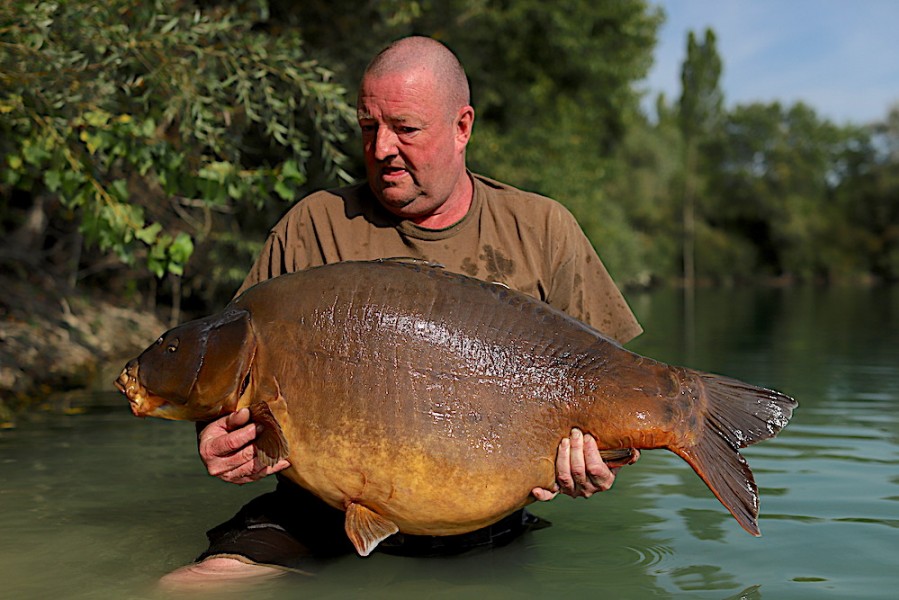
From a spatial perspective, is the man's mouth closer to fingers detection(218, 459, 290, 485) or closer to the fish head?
the fish head

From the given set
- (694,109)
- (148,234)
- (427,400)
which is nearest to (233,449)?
(427,400)

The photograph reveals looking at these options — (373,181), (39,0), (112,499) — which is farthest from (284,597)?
(39,0)

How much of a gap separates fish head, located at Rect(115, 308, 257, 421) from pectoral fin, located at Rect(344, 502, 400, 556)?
50 cm

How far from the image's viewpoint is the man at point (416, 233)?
3.44 metres

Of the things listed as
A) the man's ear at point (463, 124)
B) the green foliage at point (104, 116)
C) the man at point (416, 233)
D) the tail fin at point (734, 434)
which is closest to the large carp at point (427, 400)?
the tail fin at point (734, 434)

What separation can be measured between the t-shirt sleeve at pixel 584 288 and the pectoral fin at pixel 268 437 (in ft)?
4.13

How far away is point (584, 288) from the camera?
371 cm

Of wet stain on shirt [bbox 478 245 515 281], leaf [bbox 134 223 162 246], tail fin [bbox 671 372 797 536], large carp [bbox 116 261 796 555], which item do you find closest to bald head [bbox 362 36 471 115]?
wet stain on shirt [bbox 478 245 515 281]

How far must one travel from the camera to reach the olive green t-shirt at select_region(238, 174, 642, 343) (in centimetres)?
364

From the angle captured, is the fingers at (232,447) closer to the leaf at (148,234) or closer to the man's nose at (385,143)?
the man's nose at (385,143)

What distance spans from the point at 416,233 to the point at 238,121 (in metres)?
6.60

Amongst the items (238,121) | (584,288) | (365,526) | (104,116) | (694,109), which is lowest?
(365,526)

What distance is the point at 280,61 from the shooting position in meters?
7.01

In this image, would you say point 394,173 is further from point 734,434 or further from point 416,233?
point 734,434
